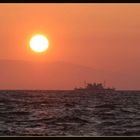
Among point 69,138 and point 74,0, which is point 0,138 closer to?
point 69,138

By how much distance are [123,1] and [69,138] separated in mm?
761

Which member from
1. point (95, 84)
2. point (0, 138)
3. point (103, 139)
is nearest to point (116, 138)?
point (103, 139)

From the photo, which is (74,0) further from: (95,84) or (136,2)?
(95,84)

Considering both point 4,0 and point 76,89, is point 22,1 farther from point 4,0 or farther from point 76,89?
point 76,89

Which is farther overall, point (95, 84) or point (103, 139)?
point (95, 84)

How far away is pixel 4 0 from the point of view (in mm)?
2564

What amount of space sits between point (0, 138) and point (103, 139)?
1.74ft

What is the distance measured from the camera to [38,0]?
101 inches

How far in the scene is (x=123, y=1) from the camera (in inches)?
99.7

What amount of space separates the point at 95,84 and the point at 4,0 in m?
160

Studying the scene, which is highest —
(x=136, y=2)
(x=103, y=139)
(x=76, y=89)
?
(x=76, y=89)

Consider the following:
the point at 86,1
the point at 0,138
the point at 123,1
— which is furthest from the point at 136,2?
the point at 0,138

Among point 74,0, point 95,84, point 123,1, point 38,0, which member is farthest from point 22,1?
point 95,84

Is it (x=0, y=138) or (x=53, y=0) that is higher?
(x=53, y=0)
